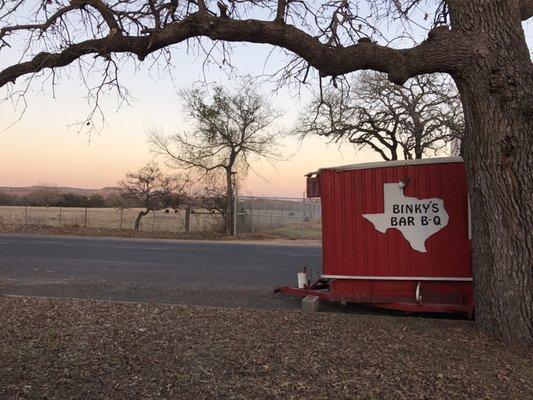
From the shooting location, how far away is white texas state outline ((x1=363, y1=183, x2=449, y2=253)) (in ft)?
26.6

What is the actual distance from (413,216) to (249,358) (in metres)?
3.83

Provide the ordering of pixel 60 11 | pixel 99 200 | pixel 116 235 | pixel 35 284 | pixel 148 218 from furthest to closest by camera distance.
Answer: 1. pixel 99 200
2. pixel 148 218
3. pixel 116 235
4. pixel 35 284
5. pixel 60 11

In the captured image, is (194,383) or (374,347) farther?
(374,347)

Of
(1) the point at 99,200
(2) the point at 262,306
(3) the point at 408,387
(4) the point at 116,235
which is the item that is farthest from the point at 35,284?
(1) the point at 99,200

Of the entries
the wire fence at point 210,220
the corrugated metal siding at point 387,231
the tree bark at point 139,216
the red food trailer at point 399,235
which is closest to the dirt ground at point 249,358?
the red food trailer at point 399,235

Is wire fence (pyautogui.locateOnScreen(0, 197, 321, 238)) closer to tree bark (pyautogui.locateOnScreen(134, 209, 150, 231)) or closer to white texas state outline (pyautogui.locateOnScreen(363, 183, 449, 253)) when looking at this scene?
tree bark (pyautogui.locateOnScreen(134, 209, 150, 231))

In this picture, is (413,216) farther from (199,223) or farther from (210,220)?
(199,223)

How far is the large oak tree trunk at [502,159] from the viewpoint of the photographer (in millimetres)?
5938

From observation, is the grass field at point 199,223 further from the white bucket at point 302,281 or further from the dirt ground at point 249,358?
the dirt ground at point 249,358

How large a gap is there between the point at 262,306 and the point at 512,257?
4.37m

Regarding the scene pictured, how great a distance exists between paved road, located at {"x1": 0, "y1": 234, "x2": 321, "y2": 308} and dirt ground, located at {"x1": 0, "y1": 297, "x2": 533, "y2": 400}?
2.33 m

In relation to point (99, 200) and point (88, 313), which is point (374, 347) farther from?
point (99, 200)

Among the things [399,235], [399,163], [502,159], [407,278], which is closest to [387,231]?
[399,235]

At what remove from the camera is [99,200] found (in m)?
65.0
